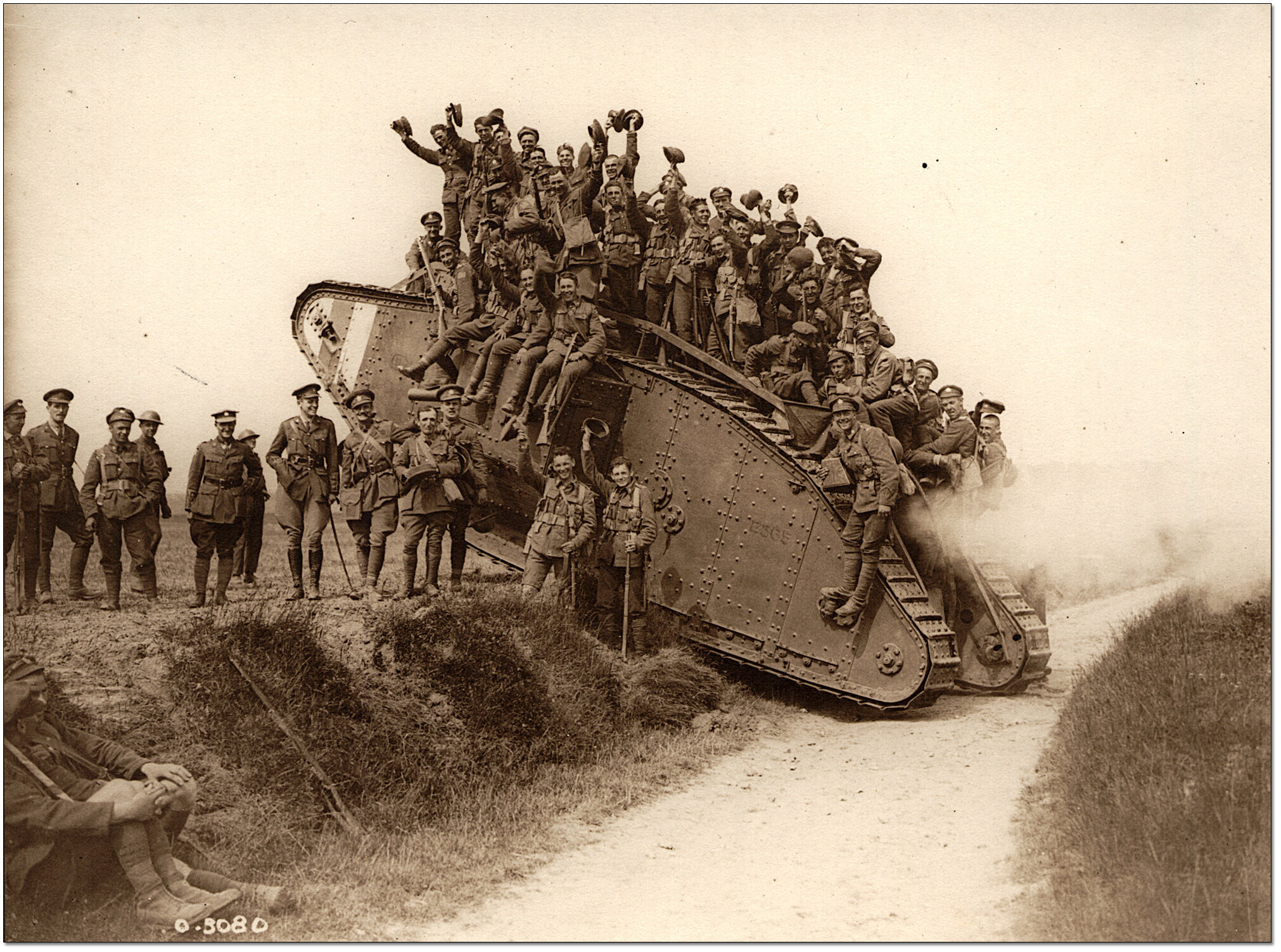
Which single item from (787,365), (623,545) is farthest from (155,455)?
(787,365)

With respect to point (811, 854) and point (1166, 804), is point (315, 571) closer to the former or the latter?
point (811, 854)

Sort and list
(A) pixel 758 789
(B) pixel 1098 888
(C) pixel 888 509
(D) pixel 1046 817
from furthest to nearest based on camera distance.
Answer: (C) pixel 888 509 < (A) pixel 758 789 < (D) pixel 1046 817 < (B) pixel 1098 888

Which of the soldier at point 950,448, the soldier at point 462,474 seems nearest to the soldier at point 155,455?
the soldier at point 462,474

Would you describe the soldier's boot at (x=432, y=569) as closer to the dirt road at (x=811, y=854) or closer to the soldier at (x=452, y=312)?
the soldier at (x=452, y=312)

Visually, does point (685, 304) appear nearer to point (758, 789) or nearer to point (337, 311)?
point (337, 311)

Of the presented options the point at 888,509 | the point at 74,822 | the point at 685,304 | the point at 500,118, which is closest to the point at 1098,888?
the point at 888,509

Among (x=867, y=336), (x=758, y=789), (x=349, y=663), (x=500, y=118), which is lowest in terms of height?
(x=758, y=789)

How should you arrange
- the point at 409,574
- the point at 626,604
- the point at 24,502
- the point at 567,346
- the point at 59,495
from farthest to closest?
the point at 567,346, the point at 409,574, the point at 626,604, the point at 59,495, the point at 24,502
